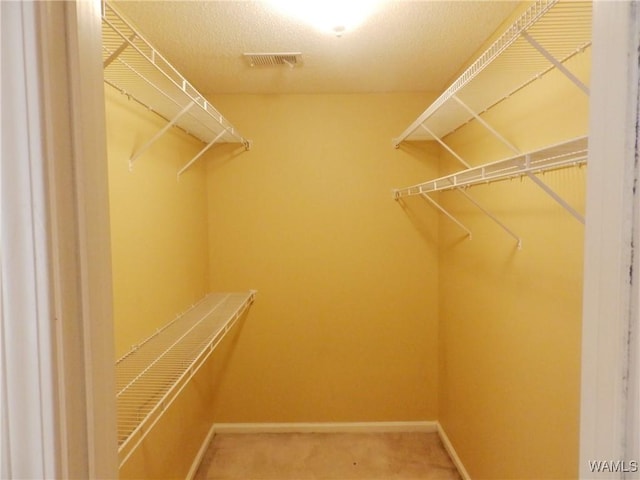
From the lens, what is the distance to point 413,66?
2115 mm

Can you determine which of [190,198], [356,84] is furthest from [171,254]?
[356,84]

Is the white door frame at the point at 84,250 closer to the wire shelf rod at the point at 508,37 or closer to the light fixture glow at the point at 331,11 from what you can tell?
the wire shelf rod at the point at 508,37

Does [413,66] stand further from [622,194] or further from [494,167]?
[622,194]

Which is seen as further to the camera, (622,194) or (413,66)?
(413,66)

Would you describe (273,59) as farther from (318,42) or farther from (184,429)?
(184,429)

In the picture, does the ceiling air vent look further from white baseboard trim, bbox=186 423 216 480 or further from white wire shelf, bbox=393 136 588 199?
white baseboard trim, bbox=186 423 216 480

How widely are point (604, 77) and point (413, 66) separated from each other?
1.83m

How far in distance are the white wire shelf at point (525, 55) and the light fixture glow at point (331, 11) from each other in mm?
485

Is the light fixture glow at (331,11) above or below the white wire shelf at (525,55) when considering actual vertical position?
above

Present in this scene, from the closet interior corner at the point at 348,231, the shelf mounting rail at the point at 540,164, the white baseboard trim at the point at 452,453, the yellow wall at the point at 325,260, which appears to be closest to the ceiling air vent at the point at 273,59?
the closet interior corner at the point at 348,231

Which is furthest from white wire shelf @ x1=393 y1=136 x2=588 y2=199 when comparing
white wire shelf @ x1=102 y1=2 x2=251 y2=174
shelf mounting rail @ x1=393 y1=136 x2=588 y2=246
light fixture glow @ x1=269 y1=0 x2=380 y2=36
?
white wire shelf @ x1=102 y1=2 x2=251 y2=174

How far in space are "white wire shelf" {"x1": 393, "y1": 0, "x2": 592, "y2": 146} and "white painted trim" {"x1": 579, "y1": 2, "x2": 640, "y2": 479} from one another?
43 cm

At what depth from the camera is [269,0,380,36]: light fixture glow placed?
57.4 inches

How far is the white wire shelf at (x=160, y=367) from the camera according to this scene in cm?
103
